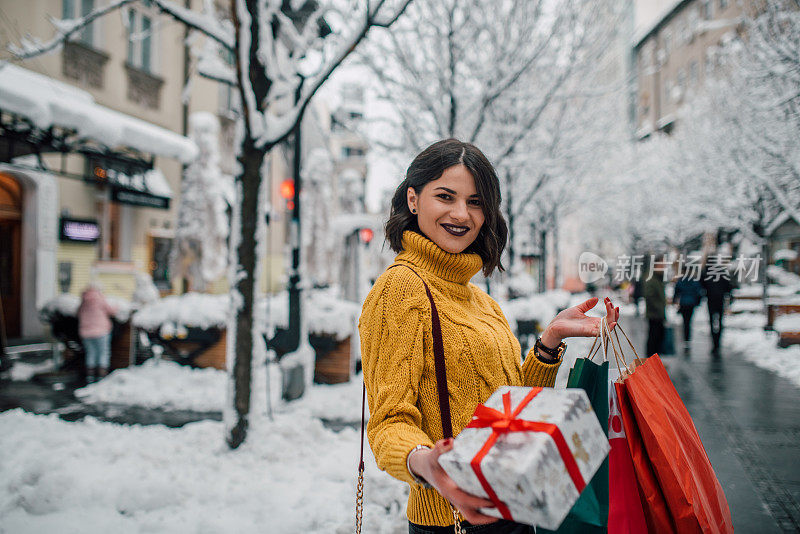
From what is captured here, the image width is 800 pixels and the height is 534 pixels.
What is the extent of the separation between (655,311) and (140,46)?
1430cm

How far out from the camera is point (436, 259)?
1.57 meters

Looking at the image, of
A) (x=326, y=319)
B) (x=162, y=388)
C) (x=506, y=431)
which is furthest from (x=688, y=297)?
(x=506, y=431)

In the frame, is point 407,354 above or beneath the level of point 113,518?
above

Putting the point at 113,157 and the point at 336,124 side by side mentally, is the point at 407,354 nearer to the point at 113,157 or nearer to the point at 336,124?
the point at 336,124

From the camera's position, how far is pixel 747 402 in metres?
6.82

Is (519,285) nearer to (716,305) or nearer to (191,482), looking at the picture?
(716,305)

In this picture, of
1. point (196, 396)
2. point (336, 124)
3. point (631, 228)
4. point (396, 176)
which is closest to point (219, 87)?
point (396, 176)

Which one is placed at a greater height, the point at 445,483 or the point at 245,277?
the point at 245,277

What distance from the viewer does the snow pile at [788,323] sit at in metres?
10.5

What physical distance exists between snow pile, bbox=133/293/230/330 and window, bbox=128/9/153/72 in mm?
8216

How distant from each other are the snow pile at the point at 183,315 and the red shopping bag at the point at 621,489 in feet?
23.4

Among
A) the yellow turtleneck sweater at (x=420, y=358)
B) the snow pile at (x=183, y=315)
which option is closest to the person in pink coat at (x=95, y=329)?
the snow pile at (x=183, y=315)

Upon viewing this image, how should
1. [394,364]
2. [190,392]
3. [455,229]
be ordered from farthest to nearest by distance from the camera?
[190,392] < [455,229] < [394,364]

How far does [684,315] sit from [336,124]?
9063 mm
